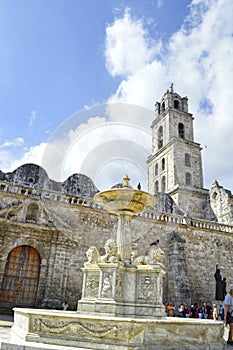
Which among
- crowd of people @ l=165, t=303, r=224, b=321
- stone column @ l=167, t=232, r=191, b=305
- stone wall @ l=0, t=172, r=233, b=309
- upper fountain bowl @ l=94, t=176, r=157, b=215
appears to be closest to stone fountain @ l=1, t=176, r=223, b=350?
upper fountain bowl @ l=94, t=176, r=157, b=215

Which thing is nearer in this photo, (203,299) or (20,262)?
(20,262)

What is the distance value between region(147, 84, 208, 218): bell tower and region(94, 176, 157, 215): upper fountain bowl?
16.0 m

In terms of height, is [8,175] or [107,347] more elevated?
[8,175]

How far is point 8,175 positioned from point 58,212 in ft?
17.3

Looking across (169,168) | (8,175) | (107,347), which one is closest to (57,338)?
(107,347)

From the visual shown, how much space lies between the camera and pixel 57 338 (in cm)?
467

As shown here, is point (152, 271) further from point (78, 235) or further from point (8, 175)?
point (8, 175)

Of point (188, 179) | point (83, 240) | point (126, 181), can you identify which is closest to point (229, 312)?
point (126, 181)

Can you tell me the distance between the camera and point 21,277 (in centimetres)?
1246

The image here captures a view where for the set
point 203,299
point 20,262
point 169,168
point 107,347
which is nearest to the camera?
point 107,347

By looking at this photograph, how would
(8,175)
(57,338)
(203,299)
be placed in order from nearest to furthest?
(57,338) → (203,299) → (8,175)

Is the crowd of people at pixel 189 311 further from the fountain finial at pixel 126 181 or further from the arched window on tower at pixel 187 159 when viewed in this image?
the arched window on tower at pixel 187 159

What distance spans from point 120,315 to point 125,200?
247 cm

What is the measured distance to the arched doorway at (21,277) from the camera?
475 inches
